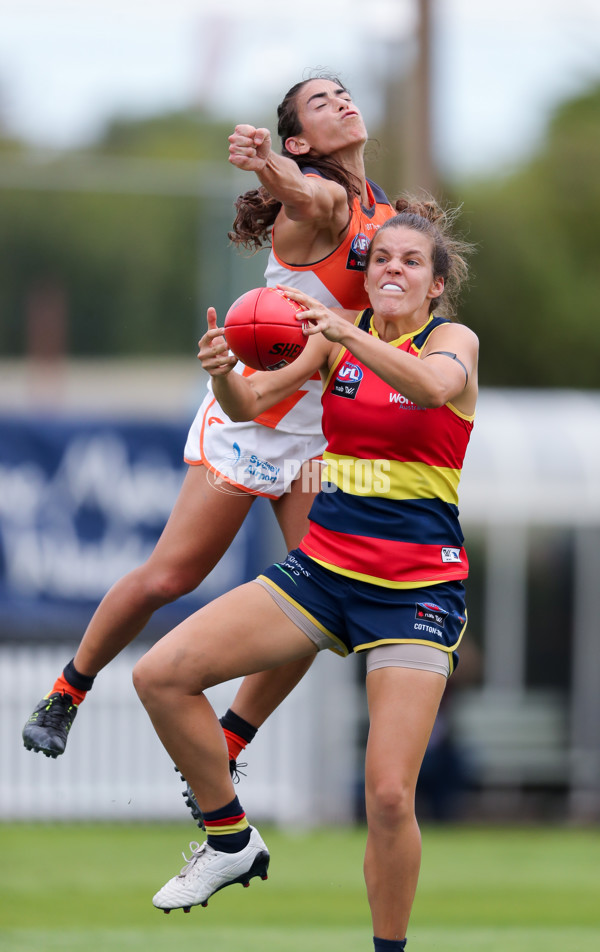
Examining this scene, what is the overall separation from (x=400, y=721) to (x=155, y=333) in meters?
24.9

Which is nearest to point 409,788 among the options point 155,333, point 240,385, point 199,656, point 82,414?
point 199,656

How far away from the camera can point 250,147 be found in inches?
179

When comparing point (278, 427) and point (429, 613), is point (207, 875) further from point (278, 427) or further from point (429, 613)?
point (278, 427)

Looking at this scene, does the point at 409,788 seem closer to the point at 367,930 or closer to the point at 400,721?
the point at 400,721

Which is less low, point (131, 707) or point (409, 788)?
point (409, 788)

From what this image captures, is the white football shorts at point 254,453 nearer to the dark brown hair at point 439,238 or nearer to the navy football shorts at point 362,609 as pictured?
the navy football shorts at point 362,609

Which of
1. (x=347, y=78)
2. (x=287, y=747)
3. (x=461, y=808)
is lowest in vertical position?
(x=461, y=808)

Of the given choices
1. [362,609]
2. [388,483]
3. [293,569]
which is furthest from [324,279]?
[362,609]

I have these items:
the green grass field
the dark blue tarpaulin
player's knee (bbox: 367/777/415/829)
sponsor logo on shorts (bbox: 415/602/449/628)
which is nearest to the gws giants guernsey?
sponsor logo on shorts (bbox: 415/602/449/628)

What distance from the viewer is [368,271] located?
15.5 ft

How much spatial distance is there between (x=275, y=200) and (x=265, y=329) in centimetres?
74

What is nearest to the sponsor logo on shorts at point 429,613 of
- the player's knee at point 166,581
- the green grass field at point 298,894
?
the player's knee at point 166,581

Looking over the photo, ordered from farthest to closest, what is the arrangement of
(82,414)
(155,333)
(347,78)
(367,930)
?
1. (155,333)
2. (82,414)
3. (367,930)
4. (347,78)

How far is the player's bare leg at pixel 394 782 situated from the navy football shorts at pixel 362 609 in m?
0.13
